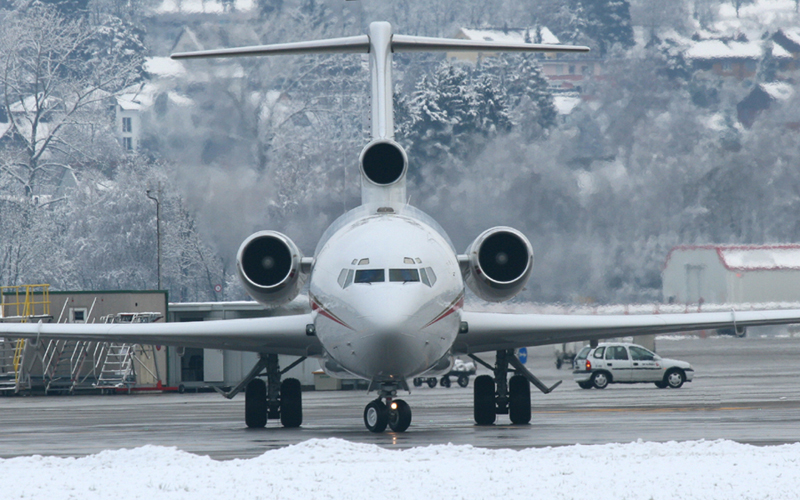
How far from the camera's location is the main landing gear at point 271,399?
18.9 m

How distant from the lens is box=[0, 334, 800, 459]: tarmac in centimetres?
1500

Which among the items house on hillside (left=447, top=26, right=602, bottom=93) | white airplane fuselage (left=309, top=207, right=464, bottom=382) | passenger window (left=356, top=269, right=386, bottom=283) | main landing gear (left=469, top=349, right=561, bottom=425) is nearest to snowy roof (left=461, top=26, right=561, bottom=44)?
house on hillside (left=447, top=26, right=602, bottom=93)

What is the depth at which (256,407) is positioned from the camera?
18.8m

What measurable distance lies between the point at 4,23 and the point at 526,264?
186 ft

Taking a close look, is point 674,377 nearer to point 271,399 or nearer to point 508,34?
point 271,399

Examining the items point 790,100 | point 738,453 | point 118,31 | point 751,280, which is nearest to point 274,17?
point 118,31

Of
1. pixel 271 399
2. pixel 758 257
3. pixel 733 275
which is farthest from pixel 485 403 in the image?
pixel 758 257

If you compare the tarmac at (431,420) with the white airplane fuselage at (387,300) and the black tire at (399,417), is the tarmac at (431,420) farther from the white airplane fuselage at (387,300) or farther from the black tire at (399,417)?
the white airplane fuselage at (387,300)

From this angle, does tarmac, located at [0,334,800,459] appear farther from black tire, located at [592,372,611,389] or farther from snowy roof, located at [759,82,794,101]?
snowy roof, located at [759,82,794,101]

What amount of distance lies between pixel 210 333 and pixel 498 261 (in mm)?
4672

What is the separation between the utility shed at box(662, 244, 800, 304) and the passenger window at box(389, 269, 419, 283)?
73.5ft

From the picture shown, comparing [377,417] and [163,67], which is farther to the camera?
[163,67]

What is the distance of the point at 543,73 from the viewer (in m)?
62.2

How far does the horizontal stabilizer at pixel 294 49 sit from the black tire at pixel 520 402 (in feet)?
22.3
